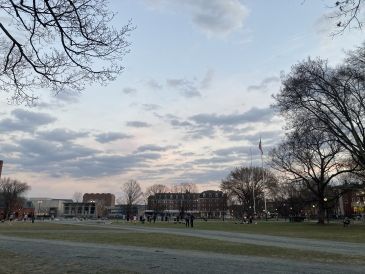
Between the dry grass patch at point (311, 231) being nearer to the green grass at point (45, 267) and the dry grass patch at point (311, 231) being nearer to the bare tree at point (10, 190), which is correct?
the green grass at point (45, 267)

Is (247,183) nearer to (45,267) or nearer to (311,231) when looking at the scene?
(311,231)

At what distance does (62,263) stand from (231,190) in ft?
269

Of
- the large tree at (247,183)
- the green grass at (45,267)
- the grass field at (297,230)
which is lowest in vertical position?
the grass field at (297,230)

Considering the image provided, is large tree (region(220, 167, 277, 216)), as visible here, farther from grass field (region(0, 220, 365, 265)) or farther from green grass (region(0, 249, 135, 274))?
green grass (region(0, 249, 135, 274))

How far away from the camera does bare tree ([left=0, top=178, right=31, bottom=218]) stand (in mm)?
96738

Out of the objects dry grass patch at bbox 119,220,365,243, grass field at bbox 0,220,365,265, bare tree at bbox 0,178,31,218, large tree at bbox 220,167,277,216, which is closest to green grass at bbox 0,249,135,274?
grass field at bbox 0,220,365,265

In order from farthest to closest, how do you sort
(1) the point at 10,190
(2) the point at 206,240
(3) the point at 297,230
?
(1) the point at 10,190, (3) the point at 297,230, (2) the point at 206,240

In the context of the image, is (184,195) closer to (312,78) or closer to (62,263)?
(312,78)

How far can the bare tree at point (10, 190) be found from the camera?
9674 cm

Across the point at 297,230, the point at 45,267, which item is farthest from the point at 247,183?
the point at 45,267

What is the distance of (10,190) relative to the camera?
99.6 m

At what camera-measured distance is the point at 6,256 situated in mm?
10289

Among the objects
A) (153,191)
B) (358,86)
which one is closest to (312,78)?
(358,86)

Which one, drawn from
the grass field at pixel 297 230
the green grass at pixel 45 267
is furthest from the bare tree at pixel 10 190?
the green grass at pixel 45 267
